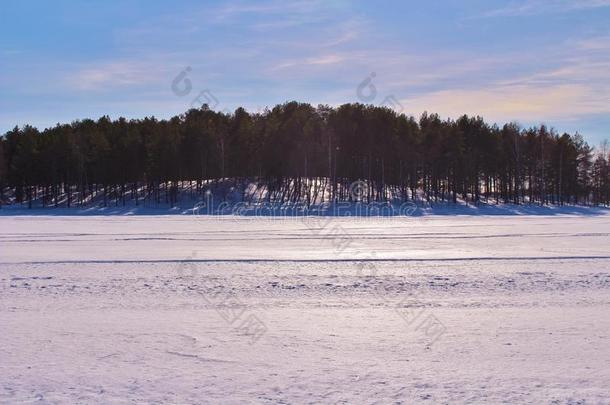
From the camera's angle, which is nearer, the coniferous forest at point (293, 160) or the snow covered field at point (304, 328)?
the snow covered field at point (304, 328)

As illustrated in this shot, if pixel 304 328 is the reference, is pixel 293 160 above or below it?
above

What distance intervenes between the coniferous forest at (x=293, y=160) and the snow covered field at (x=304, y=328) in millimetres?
62093

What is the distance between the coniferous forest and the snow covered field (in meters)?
62.1

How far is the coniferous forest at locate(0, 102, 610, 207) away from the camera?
8419 centimetres

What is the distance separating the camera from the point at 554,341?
34.2 feet

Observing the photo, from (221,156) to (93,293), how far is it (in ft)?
230

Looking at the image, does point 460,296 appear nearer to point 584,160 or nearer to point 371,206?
point 371,206

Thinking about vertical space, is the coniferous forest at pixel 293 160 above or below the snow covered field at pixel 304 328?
above

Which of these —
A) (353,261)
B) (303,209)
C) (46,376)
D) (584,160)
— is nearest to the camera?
(46,376)

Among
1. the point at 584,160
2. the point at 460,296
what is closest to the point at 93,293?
the point at 460,296

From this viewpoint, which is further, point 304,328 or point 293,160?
point 293,160

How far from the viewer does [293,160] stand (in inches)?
3290

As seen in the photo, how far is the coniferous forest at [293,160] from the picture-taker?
276 ft

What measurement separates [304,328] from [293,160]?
72532mm
